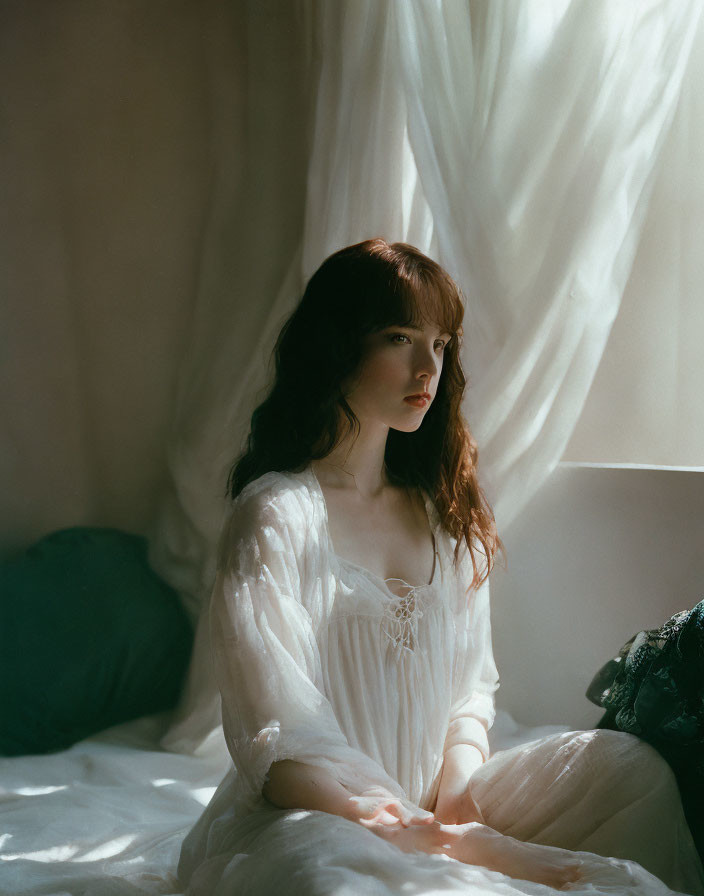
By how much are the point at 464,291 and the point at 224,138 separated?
0.97m

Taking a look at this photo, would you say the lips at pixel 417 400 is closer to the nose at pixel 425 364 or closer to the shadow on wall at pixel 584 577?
the nose at pixel 425 364

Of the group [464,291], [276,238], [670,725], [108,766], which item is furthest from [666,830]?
[276,238]

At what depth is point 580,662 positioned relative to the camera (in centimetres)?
202

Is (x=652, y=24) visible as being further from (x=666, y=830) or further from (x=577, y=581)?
(x=666, y=830)

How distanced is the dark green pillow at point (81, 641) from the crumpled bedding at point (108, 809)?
0.21 ft

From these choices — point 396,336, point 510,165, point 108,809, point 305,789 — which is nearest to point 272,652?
point 305,789

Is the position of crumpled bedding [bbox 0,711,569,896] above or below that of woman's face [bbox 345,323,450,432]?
below

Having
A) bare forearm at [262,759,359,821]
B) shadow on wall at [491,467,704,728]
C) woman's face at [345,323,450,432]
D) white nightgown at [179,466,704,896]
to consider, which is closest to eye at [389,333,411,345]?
woman's face at [345,323,450,432]

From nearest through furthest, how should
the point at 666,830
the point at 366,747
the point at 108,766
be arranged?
the point at 666,830
the point at 366,747
the point at 108,766

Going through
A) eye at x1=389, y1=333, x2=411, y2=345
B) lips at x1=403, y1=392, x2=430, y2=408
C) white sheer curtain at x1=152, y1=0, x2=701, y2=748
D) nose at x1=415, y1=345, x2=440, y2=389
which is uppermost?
white sheer curtain at x1=152, y1=0, x2=701, y2=748

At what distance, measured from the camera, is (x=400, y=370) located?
1.43 m

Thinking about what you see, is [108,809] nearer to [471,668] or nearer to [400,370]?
[471,668]

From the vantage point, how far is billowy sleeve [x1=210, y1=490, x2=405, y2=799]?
1.19 metres

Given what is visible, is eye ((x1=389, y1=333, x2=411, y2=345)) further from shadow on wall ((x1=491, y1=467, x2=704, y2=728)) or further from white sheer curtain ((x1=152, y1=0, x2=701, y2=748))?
shadow on wall ((x1=491, y1=467, x2=704, y2=728))
